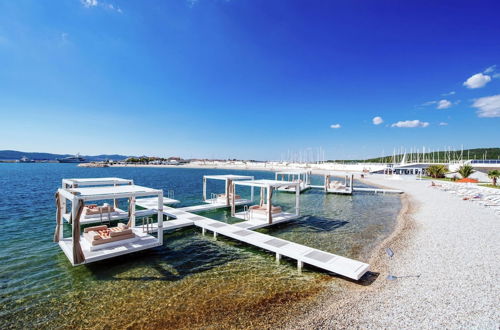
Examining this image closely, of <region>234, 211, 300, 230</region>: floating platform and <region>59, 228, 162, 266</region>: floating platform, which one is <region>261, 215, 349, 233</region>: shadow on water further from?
<region>59, 228, 162, 266</region>: floating platform

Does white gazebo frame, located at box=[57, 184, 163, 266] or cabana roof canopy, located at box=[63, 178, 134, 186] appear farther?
cabana roof canopy, located at box=[63, 178, 134, 186]

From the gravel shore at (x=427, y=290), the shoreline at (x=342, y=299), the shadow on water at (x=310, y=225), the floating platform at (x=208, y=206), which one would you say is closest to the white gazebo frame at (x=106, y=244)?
the shadow on water at (x=310, y=225)

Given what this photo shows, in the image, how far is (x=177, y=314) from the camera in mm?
6109

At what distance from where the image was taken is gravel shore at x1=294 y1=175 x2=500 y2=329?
5512 millimetres

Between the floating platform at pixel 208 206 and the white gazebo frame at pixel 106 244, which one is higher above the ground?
the white gazebo frame at pixel 106 244

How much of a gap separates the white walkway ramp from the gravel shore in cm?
57

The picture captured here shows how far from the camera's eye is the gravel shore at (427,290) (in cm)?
551

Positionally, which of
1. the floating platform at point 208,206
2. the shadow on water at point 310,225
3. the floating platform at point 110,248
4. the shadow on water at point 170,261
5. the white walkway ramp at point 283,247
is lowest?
the shadow on water at point 170,261

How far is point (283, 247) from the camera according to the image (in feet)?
32.2

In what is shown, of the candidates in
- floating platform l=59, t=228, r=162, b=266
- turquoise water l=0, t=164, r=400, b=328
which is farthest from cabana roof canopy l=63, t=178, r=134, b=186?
floating platform l=59, t=228, r=162, b=266

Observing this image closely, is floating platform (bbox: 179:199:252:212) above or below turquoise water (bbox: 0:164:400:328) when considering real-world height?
above

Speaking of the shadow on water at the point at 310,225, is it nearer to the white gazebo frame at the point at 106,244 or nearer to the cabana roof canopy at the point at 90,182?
the white gazebo frame at the point at 106,244

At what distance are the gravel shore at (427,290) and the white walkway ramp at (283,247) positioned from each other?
57cm

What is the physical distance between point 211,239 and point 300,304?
656cm
